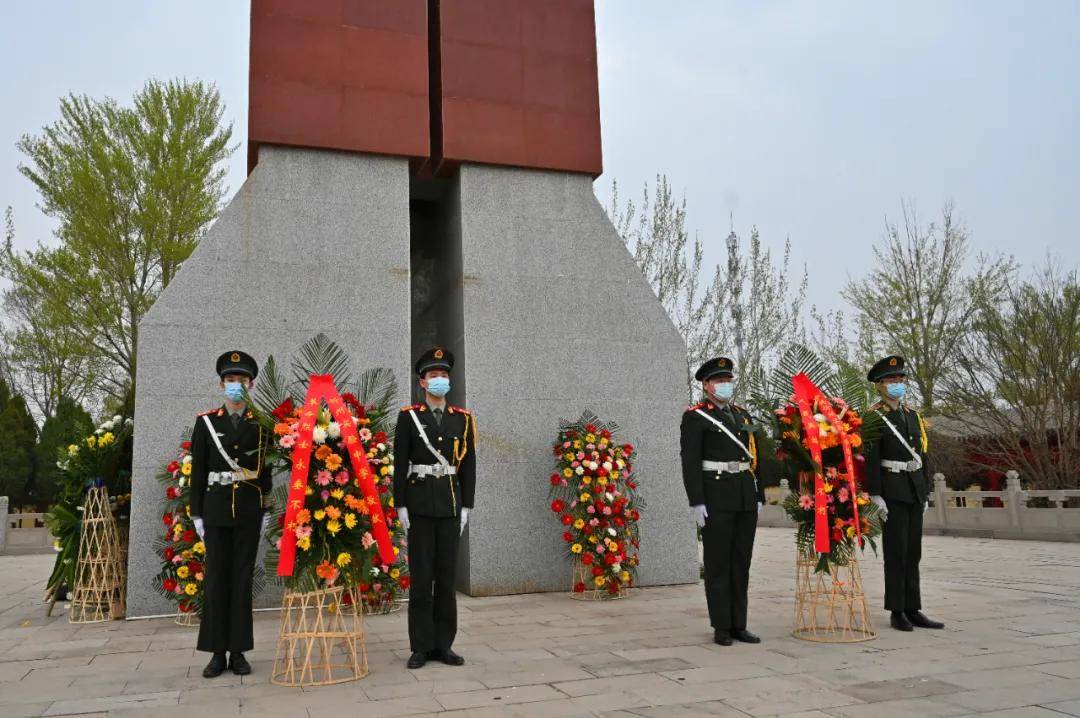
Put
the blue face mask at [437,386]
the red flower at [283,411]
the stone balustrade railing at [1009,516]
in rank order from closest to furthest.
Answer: the red flower at [283,411] < the blue face mask at [437,386] < the stone balustrade railing at [1009,516]

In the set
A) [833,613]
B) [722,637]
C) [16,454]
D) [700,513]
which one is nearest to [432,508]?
[700,513]

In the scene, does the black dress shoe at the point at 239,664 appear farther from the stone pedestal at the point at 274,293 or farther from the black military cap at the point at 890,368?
the black military cap at the point at 890,368

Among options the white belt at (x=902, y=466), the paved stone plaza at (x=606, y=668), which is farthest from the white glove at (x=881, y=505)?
the paved stone plaza at (x=606, y=668)

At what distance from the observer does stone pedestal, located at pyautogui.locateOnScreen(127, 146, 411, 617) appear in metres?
6.45

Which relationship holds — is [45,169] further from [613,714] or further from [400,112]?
[613,714]

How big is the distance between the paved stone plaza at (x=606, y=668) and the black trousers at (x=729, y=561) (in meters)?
0.24

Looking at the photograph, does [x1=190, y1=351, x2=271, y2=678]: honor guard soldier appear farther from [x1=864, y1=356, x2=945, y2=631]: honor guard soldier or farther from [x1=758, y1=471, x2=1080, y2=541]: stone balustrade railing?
[x1=758, y1=471, x2=1080, y2=541]: stone balustrade railing

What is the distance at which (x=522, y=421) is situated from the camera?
7.32 metres

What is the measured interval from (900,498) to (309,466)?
12.1ft

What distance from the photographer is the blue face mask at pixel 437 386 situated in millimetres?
4723

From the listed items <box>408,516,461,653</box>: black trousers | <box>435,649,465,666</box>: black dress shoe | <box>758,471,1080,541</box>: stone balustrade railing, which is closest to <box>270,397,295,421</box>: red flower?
<box>408,516,461,653</box>: black trousers

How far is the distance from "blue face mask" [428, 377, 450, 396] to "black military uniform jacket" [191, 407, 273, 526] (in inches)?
37.6

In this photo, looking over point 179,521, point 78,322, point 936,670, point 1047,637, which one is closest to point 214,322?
point 179,521

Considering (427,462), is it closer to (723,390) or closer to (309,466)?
(309,466)
